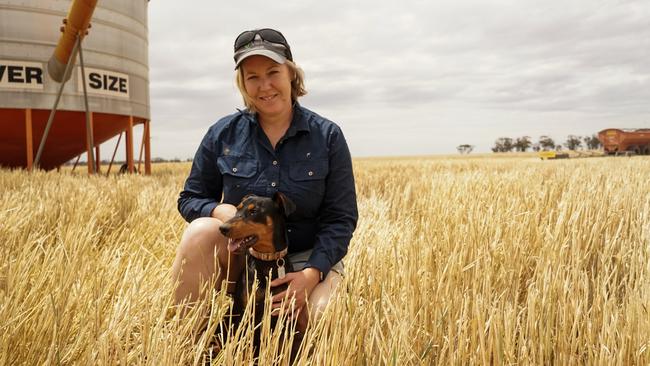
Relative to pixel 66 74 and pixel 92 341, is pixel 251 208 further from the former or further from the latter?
pixel 66 74

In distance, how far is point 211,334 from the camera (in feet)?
5.79

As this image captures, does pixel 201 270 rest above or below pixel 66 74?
below

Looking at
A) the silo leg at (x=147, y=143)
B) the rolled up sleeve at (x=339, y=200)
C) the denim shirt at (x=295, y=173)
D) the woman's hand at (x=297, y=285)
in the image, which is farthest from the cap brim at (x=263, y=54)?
the silo leg at (x=147, y=143)

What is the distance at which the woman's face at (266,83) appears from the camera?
2191mm

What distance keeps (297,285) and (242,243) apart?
0.30m

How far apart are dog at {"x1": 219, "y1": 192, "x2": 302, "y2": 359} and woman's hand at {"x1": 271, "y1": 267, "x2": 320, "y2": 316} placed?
0.11 ft

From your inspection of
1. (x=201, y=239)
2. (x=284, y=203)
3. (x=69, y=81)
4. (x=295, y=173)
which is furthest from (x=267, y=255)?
(x=69, y=81)

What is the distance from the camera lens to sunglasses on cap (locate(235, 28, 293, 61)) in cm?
217

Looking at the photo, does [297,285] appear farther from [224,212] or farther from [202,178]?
[202,178]

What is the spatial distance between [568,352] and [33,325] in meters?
1.83

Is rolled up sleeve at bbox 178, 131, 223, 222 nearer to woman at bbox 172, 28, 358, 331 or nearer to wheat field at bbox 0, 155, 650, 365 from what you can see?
woman at bbox 172, 28, 358, 331

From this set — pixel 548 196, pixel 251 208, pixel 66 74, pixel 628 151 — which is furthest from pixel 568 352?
pixel 628 151

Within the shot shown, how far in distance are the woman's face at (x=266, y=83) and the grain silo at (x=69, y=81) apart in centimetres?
1012

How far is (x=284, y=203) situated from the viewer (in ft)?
6.20
